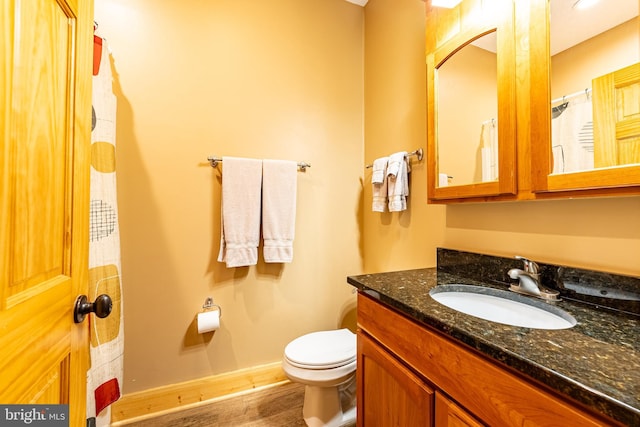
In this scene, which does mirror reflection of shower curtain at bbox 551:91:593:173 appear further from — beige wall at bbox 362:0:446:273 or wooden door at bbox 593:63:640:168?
beige wall at bbox 362:0:446:273

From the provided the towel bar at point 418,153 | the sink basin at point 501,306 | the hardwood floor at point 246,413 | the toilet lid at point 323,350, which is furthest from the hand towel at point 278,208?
the sink basin at point 501,306

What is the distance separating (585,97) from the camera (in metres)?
0.82

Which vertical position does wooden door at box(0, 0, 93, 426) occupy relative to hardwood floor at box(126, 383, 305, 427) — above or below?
above

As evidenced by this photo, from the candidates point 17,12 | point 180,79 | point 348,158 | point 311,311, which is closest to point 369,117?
point 348,158

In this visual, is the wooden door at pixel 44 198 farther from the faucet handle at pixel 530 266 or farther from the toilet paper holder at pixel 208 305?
the faucet handle at pixel 530 266

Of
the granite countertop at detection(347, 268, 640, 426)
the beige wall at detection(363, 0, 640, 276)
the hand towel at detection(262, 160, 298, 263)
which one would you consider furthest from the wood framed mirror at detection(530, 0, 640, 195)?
the hand towel at detection(262, 160, 298, 263)

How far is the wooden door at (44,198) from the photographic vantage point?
44 centimetres

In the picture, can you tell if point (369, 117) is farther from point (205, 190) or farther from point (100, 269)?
point (100, 269)

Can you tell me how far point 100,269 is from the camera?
1.15m

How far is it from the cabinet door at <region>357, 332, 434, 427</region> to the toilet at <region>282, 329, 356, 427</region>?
0.21 meters

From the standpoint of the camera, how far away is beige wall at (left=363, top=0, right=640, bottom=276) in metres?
0.82

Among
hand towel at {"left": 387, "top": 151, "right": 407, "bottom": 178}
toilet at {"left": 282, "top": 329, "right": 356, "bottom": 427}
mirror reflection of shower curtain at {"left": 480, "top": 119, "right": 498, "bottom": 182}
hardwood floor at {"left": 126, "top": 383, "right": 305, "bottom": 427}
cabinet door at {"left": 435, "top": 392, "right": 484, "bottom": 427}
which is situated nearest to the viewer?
cabinet door at {"left": 435, "top": 392, "right": 484, "bottom": 427}
